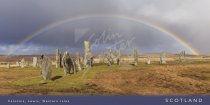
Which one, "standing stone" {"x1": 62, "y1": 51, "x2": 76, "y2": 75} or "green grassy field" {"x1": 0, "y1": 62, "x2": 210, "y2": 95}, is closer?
"green grassy field" {"x1": 0, "y1": 62, "x2": 210, "y2": 95}

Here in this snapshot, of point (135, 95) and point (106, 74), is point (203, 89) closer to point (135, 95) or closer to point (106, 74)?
point (135, 95)

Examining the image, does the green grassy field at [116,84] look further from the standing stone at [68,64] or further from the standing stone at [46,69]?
the standing stone at [68,64]

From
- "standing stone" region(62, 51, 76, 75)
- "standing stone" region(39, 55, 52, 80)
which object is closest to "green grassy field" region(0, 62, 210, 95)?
"standing stone" region(39, 55, 52, 80)

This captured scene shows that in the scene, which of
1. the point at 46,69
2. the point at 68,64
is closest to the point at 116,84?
the point at 46,69

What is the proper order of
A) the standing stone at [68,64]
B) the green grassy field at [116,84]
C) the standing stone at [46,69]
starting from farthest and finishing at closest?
1. the standing stone at [68,64]
2. the standing stone at [46,69]
3. the green grassy field at [116,84]

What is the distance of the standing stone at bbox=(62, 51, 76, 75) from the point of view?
6719 centimetres

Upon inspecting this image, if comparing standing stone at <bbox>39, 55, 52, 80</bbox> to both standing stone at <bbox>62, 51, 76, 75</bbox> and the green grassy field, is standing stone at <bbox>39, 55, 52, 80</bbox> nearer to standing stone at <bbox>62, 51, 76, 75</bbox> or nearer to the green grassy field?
the green grassy field

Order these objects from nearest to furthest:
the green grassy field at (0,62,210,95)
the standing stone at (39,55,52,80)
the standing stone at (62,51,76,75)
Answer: the green grassy field at (0,62,210,95), the standing stone at (39,55,52,80), the standing stone at (62,51,76,75)

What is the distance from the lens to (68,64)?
68438 millimetres

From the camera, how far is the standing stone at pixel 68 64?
67188 millimetres

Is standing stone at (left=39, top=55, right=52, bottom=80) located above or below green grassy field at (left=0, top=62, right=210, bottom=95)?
above

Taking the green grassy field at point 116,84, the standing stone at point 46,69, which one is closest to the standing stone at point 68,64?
the green grassy field at point 116,84

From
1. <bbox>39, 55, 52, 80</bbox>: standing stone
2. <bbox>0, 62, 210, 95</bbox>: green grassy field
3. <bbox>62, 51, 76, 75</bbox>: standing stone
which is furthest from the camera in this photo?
<bbox>62, 51, 76, 75</bbox>: standing stone

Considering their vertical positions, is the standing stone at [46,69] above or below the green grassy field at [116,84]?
above
